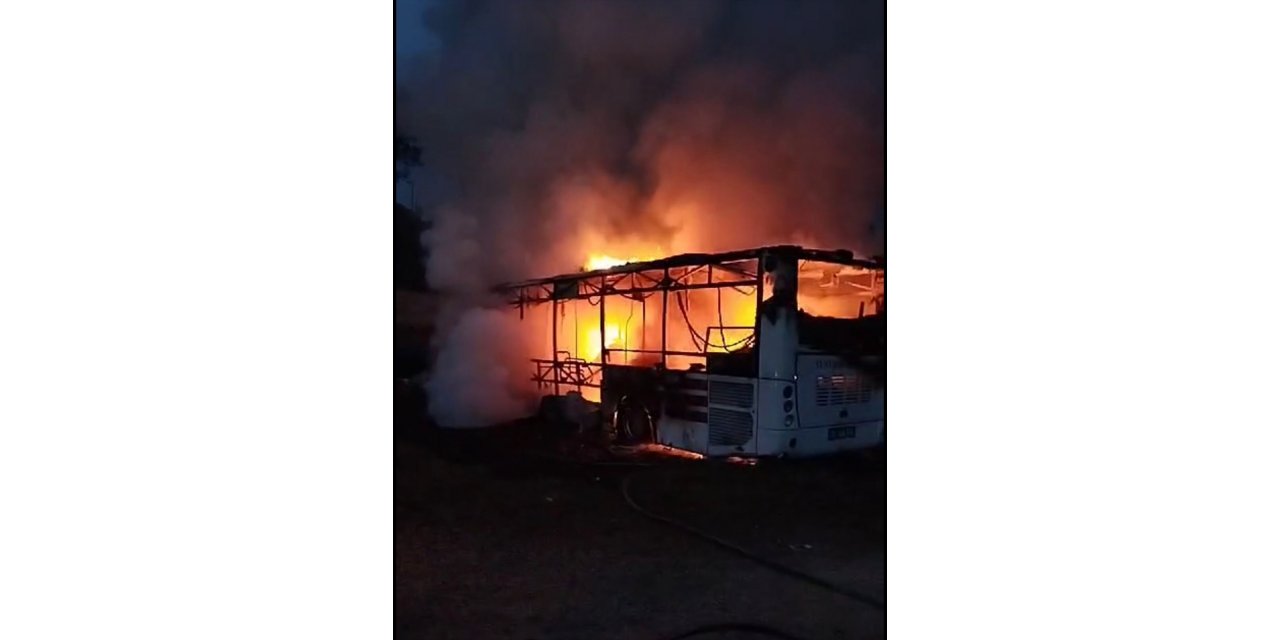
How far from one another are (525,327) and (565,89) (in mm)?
591

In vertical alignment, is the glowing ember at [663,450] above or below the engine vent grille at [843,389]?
below

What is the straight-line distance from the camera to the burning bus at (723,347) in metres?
2.07

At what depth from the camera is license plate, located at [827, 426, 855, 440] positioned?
2182 mm

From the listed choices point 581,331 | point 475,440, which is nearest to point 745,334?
point 581,331

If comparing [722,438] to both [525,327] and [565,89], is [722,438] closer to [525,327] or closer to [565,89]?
[525,327]

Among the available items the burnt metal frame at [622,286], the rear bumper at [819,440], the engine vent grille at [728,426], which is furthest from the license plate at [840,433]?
the burnt metal frame at [622,286]

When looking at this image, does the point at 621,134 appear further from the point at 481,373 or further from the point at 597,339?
the point at 481,373

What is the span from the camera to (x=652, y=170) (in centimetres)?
209

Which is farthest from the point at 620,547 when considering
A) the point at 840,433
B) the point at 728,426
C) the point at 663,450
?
the point at 840,433

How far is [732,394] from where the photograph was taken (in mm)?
2129

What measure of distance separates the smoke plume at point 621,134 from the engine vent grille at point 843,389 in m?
0.34

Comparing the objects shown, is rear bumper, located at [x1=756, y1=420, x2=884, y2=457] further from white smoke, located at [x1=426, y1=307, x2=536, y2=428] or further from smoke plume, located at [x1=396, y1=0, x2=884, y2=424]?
white smoke, located at [x1=426, y1=307, x2=536, y2=428]

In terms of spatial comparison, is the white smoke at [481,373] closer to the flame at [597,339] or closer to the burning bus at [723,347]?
the burning bus at [723,347]

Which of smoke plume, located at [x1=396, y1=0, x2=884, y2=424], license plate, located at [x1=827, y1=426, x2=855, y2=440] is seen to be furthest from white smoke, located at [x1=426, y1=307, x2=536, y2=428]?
license plate, located at [x1=827, y1=426, x2=855, y2=440]
